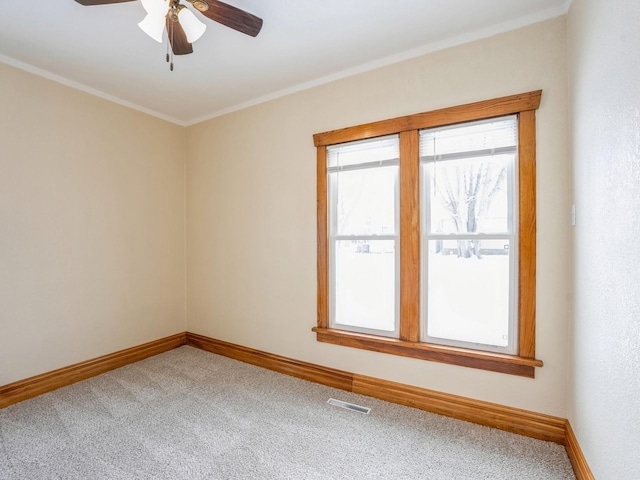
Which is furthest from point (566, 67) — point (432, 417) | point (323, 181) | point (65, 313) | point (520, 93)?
point (65, 313)

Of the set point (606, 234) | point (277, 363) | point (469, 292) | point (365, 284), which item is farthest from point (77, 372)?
point (606, 234)

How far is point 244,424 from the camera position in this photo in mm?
2156

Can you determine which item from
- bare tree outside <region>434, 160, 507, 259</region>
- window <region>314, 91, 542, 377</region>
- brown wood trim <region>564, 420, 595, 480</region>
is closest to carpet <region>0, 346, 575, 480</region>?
brown wood trim <region>564, 420, 595, 480</region>

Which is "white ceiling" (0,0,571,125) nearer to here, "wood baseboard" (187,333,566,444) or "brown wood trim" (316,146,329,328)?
"brown wood trim" (316,146,329,328)

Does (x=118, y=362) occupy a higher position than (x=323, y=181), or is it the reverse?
(x=323, y=181)

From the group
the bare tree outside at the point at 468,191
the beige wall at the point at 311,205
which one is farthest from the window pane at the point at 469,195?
the beige wall at the point at 311,205

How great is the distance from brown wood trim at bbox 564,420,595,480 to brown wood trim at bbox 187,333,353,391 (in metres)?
1.41

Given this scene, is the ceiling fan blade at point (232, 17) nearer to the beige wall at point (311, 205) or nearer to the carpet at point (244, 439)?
the beige wall at point (311, 205)

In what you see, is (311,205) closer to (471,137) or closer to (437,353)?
(471,137)

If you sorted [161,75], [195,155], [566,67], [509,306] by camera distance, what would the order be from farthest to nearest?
[195,155]
[161,75]
[509,306]
[566,67]

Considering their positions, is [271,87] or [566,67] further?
[271,87]

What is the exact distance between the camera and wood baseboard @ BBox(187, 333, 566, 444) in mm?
1961

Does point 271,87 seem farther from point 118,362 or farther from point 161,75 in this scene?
point 118,362

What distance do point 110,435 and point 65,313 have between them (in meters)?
1.27
